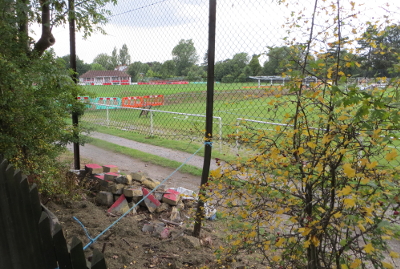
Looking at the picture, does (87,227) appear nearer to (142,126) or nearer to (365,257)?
(365,257)

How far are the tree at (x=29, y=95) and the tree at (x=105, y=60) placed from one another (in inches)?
78.9

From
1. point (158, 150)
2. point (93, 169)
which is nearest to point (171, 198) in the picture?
point (93, 169)

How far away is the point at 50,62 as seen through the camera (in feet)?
14.8

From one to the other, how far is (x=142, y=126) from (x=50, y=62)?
5.24 m

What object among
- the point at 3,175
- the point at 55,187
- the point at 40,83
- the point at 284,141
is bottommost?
the point at 55,187

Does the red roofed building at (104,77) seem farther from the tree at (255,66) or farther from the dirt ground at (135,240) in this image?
the tree at (255,66)

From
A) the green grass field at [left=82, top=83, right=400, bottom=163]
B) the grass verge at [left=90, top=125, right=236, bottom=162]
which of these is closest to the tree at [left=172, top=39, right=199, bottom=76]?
the green grass field at [left=82, top=83, right=400, bottom=163]

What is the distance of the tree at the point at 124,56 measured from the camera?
6.26 metres

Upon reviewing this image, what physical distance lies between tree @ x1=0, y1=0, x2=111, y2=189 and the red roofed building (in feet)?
6.41

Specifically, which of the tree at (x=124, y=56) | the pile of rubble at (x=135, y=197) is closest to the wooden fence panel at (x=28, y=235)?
the pile of rubble at (x=135, y=197)

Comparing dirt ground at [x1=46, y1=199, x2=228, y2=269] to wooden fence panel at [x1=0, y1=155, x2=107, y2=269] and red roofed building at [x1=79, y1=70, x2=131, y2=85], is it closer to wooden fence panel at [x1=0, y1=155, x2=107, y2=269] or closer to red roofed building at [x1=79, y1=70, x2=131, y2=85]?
wooden fence panel at [x1=0, y1=155, x2=107, y2=269]

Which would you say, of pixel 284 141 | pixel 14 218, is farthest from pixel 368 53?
pixel 14 218

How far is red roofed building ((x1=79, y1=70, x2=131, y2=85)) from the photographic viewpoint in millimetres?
6838

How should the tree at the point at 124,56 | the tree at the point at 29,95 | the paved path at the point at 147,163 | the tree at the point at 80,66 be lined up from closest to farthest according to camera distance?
the tree at the point at 29,95, the tree at the point at 124,56, the paved path at the point at 147,163, the tree at the point at 80,66
